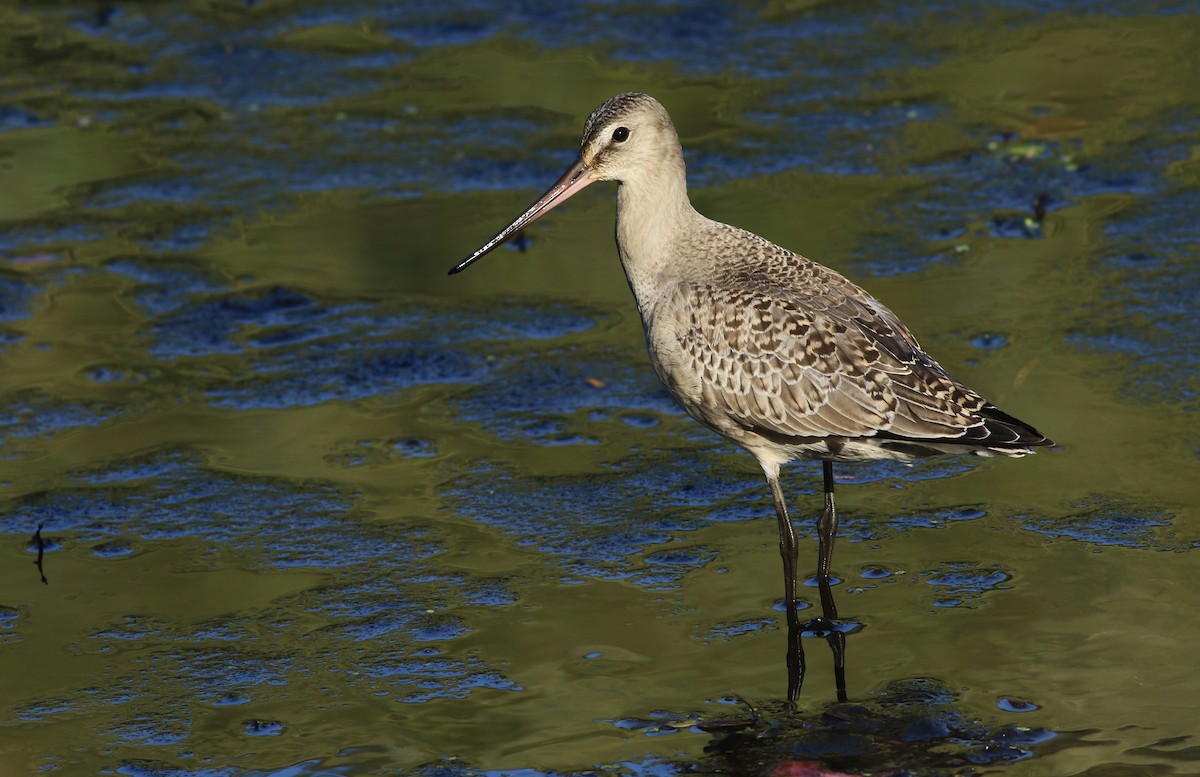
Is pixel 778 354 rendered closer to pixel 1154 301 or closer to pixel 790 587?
pixel 790 587

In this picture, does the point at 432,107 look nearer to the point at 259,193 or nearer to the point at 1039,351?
the point at 259,193

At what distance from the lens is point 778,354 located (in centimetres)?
594

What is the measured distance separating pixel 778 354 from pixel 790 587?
0.82m

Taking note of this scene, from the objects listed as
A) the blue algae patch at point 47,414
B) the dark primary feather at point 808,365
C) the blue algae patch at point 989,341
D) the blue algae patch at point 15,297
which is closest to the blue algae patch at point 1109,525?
the dark primary feather at point 808,365

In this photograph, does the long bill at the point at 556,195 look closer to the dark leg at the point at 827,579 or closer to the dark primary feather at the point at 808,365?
the dark primary feather at the point at 808,365

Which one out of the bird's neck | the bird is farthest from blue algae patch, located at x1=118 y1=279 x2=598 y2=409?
the bird

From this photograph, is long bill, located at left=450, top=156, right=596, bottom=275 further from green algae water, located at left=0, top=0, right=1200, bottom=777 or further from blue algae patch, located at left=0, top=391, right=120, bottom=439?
blue algae patch, located at left=0, top=391, right=120, bottom=439

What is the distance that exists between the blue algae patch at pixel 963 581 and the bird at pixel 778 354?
0.39 metres

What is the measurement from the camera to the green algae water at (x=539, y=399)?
211 inches

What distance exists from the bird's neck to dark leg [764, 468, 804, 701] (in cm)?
85

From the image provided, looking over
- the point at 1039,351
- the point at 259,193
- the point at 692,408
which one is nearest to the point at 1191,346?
the point at 1039,351

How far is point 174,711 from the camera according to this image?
5453mm

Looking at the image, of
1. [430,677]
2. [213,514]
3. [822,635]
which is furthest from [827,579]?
[213,514]

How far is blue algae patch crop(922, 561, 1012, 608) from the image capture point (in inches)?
229
